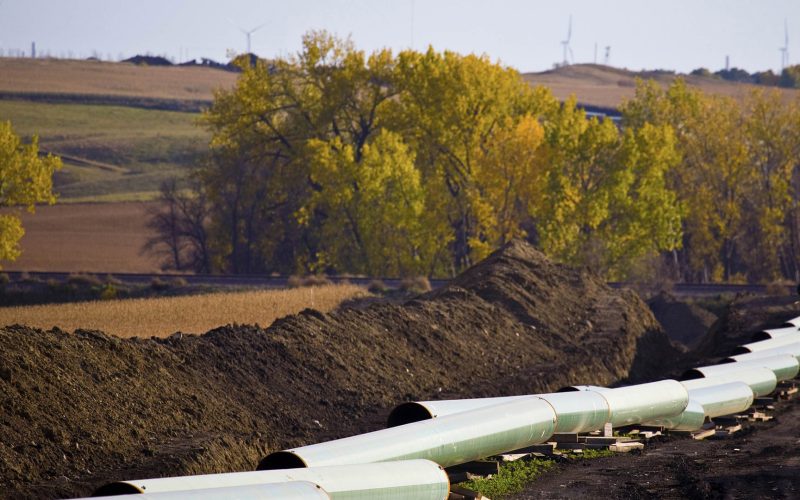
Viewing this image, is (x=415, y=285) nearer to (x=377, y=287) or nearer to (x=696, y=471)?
(x=377, y=287)

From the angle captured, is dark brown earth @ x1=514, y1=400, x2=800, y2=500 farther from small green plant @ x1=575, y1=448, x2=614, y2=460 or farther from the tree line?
the tree line

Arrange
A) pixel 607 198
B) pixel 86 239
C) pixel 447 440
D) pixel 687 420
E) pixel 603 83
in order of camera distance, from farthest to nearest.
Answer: pixel 603 83 → pixel 86 239 → pixel 607 198 → pixel 687 420 → pixel 447 440

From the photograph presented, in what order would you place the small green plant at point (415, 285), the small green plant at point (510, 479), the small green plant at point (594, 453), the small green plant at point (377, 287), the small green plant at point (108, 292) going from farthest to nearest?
the small green plant at point (377, 287), the small green plant at point (108, 292), the small green plant at point (415, 285), the small green plant at point (594, 453), the small green plant at point (510, 479)

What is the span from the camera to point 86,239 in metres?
83.1

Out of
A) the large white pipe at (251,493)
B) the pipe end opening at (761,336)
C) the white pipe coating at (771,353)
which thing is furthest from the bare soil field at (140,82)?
the large white pipe at (251,493)

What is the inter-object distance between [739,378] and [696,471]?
584 centimetres

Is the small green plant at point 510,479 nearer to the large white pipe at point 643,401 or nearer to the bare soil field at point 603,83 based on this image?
the large white pipe at point 643,401

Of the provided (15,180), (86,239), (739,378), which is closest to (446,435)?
(739,378)

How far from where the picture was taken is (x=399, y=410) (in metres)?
14.8


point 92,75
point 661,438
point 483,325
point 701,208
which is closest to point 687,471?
point 661,438

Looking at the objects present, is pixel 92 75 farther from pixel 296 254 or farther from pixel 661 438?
pixel 661 438

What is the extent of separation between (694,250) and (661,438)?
4552cm

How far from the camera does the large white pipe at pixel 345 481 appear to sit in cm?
1012

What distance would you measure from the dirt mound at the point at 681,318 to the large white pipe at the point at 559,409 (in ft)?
77.4
